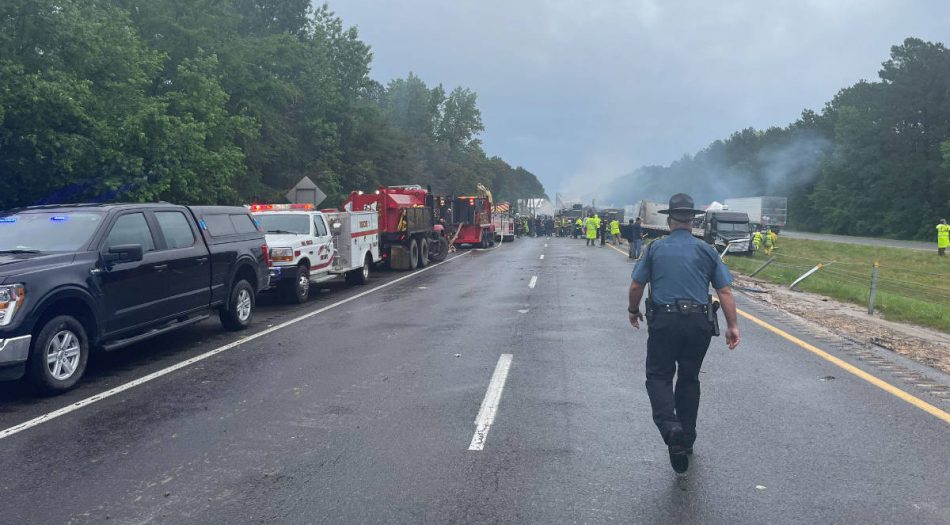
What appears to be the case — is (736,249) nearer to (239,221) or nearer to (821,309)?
(821,309)

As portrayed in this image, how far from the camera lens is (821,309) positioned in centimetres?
1449

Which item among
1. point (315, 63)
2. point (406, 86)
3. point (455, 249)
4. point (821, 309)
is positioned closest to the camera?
point (821, 309)

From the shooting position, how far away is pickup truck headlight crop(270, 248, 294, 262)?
14180mm

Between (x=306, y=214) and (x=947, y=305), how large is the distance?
45.3 ft

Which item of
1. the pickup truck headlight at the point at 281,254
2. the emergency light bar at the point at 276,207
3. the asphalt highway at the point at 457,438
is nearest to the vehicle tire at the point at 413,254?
the emergency light bar at the point at 276,207

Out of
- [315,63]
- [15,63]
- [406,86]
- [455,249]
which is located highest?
[406,86]

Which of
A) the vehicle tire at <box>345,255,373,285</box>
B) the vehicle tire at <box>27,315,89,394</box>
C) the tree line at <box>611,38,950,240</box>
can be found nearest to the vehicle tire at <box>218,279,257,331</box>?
the vehicle tire at <box>27,315,89,394</box>

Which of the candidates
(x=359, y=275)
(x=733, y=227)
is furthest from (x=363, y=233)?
(x=733, y=227)

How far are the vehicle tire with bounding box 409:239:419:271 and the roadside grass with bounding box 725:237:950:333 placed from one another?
10.2 metres

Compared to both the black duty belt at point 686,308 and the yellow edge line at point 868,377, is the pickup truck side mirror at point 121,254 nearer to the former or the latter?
the black duty belt at point 686,308

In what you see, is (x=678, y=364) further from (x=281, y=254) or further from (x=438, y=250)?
(x=438, y=250)

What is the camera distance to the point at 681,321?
16.4 ft

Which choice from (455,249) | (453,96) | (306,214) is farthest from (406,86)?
(306,214)

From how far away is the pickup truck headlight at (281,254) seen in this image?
1418 centimetres
